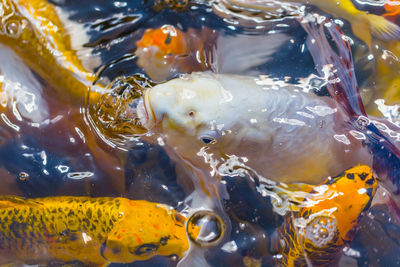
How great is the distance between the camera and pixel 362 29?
2150 millimetres

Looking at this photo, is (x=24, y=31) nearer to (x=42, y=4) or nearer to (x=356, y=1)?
(x=42, y=4)

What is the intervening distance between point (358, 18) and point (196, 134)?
1.16 m

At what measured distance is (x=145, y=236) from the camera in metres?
1.79

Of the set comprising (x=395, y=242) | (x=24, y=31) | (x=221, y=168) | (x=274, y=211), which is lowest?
(x=395, y=242)

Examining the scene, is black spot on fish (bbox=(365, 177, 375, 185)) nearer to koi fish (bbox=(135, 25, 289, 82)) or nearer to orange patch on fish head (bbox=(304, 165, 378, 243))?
orange patch on fish head (bbox=(304, 165, 378, 243))

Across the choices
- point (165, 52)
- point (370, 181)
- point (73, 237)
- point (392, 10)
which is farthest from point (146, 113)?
point (392, 10)

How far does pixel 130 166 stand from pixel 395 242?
4.36ft

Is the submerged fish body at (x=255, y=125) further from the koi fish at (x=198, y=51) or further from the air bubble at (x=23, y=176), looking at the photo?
the air bubble at (x=23, y=176)

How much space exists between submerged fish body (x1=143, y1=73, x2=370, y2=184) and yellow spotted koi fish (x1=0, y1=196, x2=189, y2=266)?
1.16 ft

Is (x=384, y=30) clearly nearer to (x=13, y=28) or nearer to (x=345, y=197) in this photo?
(x=345, y=197)

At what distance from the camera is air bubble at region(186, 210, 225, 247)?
1.83 metres

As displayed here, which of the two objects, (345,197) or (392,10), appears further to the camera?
(392,10)

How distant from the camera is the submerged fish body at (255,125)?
5.75ft

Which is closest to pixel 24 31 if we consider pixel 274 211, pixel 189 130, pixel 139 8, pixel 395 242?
pixel 139 8
